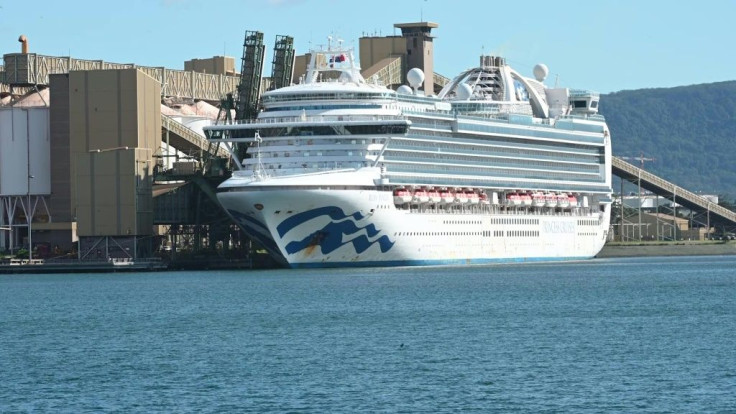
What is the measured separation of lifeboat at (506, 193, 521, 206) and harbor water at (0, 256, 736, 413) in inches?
1117

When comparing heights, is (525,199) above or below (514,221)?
above

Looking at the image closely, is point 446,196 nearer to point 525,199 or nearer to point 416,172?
point 416,172

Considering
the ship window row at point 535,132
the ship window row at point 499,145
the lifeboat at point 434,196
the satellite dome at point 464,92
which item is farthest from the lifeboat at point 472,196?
the satellite dome at point 464,92

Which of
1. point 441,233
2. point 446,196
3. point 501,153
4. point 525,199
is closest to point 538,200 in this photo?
point 525,199

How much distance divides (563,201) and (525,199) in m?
6.14

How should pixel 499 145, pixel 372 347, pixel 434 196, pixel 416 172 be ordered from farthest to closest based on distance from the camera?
pixel 499 145
pixel 434 196
pixel 416 172
pixel 372 347

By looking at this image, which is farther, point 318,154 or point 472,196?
point 472,196

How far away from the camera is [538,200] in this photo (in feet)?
398

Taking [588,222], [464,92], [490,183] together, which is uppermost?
[464,92]

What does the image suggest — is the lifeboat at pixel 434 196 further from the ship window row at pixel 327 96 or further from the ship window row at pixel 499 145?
the ship window row at pixel 327 96

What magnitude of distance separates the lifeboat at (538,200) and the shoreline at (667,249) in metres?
19.6

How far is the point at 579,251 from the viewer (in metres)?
129

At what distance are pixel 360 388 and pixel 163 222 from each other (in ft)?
237

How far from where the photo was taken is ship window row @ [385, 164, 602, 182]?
350 feet
